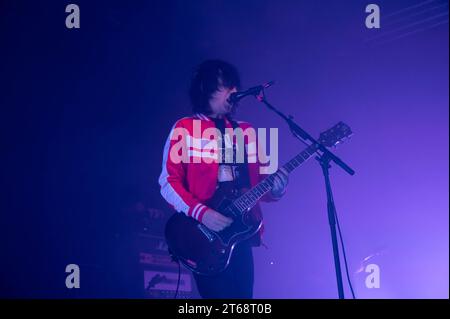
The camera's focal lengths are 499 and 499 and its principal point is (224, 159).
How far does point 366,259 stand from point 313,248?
38 cm

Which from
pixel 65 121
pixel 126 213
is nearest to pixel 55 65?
pixel 65 121

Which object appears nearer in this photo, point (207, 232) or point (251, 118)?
point (207, 232)

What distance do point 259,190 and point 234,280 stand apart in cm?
51

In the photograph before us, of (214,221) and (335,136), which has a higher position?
(335,136)

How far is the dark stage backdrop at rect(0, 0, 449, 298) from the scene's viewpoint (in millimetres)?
3225

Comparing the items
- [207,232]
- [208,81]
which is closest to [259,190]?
[207,232]

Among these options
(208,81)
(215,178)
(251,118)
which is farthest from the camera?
(251,118)

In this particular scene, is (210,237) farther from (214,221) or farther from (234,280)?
(234,280)

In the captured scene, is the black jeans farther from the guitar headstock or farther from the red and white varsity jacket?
the guitar headstock

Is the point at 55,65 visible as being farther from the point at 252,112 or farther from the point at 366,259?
the point at 366,259

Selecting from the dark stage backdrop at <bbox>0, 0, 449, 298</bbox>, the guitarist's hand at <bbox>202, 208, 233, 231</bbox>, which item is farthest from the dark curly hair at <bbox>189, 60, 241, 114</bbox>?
the guitarist's hand at <bbox>202, 208, 233, 231</bbox>

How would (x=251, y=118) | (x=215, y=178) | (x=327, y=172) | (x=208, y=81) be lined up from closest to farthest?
1. (x=327, y=172)
2. (x=215, y=178)
3. (x=208, y=81)
4. (x=251, y=118)

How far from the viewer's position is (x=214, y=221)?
8.57ft
